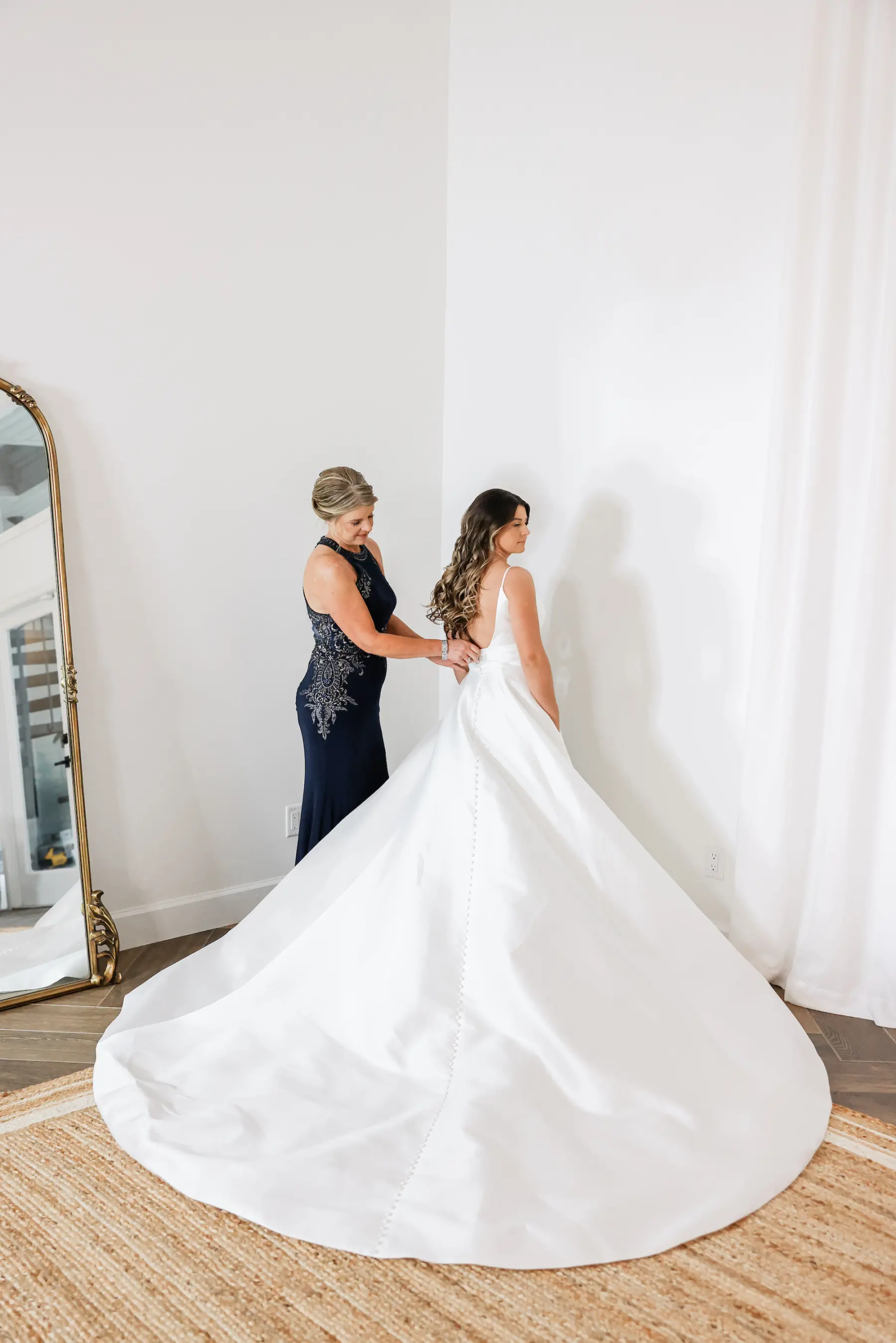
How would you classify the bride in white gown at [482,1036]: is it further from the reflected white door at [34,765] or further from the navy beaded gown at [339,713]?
the reflected white door at [34,765]

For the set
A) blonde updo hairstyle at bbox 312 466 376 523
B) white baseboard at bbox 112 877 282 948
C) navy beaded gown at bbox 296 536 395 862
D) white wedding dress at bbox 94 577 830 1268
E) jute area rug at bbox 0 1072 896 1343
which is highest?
blonde updo hairstyle at bbox 312 466 376 523

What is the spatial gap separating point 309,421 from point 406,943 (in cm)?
215

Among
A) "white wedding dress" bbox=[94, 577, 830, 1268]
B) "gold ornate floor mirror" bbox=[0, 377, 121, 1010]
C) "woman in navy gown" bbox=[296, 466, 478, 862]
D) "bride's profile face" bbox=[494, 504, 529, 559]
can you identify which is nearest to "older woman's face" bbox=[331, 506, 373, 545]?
"woman in navy gown" bbox=[296, 466, 478, 862]

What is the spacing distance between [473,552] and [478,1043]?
1511 millimetres

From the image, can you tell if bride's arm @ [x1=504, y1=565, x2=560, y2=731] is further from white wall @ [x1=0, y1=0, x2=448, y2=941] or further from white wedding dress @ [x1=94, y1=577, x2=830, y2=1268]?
A: white wall @ [x1=0, y1=0, x2=448, y2=941]

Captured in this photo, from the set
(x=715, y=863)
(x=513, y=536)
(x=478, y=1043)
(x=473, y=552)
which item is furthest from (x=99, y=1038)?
(x=715, y=863)

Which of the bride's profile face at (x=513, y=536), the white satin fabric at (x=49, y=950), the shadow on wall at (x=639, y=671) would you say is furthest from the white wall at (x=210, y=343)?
the bride's profile face at (x=513, y=536)

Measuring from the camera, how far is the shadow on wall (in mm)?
3445

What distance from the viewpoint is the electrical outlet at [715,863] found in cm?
349

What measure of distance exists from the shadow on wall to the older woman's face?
94 centimetres

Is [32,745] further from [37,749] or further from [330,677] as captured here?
[330,677]

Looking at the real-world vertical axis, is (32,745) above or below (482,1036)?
above

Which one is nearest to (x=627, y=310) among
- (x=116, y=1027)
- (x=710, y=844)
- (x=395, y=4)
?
(x=395, y=4)

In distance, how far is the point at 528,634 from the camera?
3.14 m
